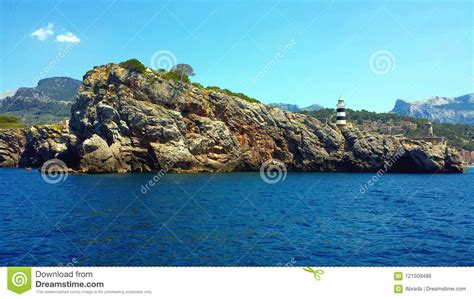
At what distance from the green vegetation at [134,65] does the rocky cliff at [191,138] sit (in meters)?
2.15

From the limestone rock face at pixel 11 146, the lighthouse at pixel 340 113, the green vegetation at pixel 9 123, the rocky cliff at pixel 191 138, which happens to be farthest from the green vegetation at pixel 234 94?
the green vegetation at pixel 9 123

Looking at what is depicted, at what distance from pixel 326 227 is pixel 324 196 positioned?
25.5 m

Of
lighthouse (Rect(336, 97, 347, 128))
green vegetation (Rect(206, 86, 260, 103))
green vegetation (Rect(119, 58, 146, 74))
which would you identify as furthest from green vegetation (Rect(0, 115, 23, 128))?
lighthouse (Rect(336, 97, 347, 128))

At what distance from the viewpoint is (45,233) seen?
98.2 feet

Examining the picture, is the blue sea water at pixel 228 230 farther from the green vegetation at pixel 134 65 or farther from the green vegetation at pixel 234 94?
the green vegetation at pixel 234 94

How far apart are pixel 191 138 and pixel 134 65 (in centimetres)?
2821

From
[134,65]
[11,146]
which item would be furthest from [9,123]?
[134,65]

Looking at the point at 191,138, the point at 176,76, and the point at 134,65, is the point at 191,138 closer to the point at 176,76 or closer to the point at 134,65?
the point at 176,76

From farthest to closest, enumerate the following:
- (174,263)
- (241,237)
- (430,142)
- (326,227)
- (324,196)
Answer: (430,142) → (324,196) → (326,227) → (241,237) → (174,263)

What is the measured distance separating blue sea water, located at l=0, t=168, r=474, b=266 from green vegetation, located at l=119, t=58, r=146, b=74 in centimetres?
6010

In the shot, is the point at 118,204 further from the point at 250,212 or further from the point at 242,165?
the point at 242,165

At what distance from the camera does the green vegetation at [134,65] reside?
107562 millimetres

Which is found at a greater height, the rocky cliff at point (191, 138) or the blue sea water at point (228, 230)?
the rocky cliff at point (191, 138)

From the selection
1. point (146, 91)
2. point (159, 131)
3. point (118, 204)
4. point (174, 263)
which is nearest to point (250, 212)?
point (118, 204)
